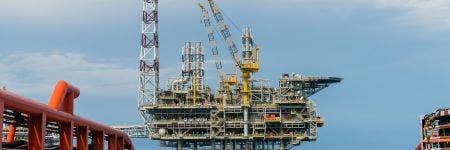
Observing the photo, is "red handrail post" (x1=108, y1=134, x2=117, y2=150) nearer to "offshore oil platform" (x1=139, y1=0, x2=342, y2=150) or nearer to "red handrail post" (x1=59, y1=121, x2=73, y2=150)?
"red handrail post" (x1=59, y1=121, x2=73, y2=150)

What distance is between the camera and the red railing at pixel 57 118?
38531 millimetres

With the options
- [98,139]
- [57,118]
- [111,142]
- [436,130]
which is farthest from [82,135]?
[436,130]

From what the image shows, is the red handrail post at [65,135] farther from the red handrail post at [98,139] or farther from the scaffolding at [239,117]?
the scaffolding at [239,117]

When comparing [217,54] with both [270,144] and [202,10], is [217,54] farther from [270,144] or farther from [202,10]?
[270,144]

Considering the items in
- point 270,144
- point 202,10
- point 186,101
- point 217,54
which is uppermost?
point 202,10

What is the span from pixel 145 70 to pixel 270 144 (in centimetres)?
3711

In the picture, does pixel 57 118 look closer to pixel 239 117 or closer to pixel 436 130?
pixel 436 130

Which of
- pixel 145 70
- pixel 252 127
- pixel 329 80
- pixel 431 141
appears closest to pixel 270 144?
pixel 252 127

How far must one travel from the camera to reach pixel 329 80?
165m

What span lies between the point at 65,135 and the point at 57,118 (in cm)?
369

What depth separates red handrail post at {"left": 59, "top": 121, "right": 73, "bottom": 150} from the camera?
49275mm

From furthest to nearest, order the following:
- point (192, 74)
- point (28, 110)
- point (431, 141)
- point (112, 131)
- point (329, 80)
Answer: point (192, 74), point (329, 80), point (431, 141), point (112, 131), point (28, 110)

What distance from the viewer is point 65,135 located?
49.8 m

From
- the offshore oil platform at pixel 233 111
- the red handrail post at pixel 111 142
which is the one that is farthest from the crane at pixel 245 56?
the red handrail post at pixel 111 142
